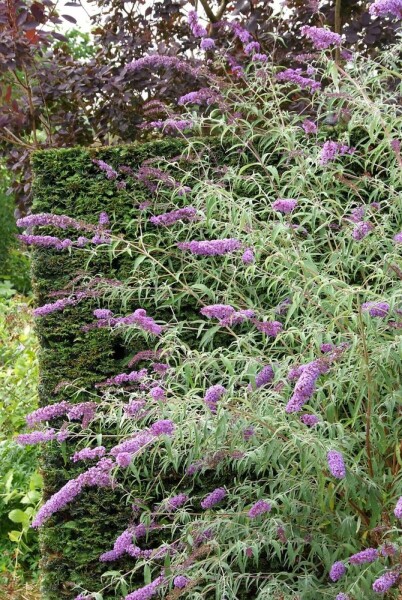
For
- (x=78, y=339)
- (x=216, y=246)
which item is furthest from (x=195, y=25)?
(x=78, y=339)

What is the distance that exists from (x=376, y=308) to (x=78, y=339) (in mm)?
1709

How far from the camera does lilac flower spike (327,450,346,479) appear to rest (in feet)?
8.92

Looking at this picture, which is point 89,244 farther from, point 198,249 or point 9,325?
point 9,325

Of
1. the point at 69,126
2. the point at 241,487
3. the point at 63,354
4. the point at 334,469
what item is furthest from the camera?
the point at 69,126

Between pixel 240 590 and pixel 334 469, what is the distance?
47.8 inches

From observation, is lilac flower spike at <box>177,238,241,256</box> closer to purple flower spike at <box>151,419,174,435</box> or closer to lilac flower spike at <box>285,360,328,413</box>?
purple flower spike at <box>151,419,174,435</box>

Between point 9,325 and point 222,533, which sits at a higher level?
point 222,533

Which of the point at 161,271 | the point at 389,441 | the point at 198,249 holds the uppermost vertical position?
the point at 198,249

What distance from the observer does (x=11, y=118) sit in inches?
255

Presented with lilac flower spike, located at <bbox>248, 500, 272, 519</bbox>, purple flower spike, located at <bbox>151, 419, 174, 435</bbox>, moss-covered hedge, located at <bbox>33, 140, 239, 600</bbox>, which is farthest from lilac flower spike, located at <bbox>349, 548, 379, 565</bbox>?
moss-covered hedge, located at <bbox>33, 140, 239, 600</bbox>

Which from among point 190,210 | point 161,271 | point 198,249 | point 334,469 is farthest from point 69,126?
point 334,469

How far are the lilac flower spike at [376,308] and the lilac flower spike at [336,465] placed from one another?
535 mm

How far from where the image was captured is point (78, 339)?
445cm

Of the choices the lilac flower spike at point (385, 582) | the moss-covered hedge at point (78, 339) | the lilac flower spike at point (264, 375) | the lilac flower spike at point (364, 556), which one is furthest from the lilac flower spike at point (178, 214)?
the lilac flower spike at point (385, 582)
